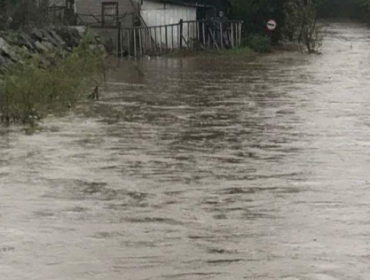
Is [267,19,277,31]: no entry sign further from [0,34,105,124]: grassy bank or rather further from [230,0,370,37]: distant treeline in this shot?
[0,34,105,124]: grassy bank

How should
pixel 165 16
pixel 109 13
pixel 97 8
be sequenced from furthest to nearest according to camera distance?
1. pixel 165 16
2. pixel 97 8
3. pixel 109 13

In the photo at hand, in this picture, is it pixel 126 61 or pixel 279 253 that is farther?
pixel 126 61

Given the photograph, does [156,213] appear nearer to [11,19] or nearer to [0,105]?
[0,105]

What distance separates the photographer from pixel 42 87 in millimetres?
17141

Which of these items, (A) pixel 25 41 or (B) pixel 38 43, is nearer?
(A) pixel 25 41

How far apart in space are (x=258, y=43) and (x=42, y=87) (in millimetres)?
22426

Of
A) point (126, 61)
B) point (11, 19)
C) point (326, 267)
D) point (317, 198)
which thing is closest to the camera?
point (326, 267)

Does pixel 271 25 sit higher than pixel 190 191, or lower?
lower

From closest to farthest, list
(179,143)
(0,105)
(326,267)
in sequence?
(326,267) → (179,143) → (0,105)

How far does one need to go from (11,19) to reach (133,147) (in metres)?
17.2

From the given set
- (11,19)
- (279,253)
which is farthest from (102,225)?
(11,19)

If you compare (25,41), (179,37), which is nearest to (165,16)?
(179,37)

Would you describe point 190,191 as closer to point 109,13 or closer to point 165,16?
point 109,13

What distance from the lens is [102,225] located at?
8805 mm
